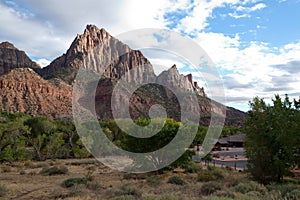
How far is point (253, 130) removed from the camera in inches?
758

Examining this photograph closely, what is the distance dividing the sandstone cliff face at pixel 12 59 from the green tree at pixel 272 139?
15127 cm

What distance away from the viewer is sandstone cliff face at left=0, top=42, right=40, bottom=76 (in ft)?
517

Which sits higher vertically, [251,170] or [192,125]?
[192,125]

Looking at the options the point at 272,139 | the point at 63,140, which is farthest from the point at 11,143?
the point at 272,139

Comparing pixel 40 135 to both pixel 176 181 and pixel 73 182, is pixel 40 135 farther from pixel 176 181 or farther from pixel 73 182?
pixel 176 181

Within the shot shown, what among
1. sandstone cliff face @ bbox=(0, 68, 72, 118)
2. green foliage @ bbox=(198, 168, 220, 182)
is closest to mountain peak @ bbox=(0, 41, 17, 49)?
sandstone cliff face @ bbox=(0, 68, 72, 118)

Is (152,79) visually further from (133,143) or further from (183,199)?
(183,199)

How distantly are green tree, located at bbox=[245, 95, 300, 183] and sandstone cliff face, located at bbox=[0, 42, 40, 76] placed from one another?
496ft

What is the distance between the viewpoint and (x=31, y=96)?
84000mm

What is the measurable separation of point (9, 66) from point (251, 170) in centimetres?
16358

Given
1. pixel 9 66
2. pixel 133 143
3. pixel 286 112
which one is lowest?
pixel 133 143

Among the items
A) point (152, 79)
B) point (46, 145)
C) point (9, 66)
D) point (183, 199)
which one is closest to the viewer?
point (183, 199)

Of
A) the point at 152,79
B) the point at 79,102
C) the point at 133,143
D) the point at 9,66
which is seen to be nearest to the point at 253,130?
the point at 133,143

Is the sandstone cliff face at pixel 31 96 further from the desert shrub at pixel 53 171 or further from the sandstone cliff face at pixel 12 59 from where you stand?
the sandstone cliff face at pixel 12 59
